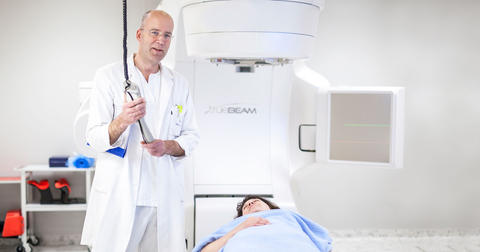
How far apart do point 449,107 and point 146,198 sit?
2742 millimetres

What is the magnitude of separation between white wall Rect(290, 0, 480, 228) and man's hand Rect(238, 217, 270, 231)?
192cm

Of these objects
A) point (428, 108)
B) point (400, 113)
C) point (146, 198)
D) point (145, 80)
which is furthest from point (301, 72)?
point (428, 108)

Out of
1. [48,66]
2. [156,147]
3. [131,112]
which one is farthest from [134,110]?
[48,66]

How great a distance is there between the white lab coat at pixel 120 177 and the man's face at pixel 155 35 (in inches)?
4.1

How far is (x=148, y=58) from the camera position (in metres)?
1.81

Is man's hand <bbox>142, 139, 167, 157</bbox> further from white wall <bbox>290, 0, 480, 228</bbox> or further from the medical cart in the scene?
white wall <bbox>290, 0, 480, 228</bbox>

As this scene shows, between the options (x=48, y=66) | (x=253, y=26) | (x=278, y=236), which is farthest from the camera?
(x=48, y=66)

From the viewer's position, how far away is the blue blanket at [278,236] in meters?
1.63

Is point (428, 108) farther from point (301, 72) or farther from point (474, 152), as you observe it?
point (301, 72)

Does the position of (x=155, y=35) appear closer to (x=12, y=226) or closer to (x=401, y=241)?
(x=12, y=226)

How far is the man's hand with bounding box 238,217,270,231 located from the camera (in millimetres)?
1790

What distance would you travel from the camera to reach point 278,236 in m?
1.67

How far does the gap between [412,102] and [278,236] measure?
8.03 ft

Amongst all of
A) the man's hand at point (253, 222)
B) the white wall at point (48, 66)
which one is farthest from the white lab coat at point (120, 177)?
the white wall at point (48, 66)
